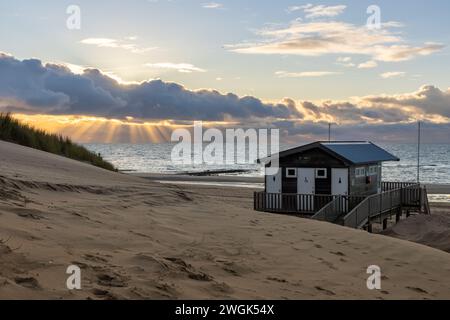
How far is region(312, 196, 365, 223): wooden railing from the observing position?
2242 cm

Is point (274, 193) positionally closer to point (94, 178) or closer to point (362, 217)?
point (362, 217)

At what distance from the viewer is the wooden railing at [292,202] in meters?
24.2

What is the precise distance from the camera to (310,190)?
25422 mm

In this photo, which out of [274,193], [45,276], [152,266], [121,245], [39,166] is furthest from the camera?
[274,193]

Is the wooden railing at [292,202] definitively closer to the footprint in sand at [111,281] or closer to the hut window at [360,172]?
the hut window at [360,172]

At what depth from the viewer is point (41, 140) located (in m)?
24.3

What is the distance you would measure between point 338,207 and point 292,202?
92.8 inches

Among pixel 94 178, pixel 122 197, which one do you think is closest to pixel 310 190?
pixel 94 178

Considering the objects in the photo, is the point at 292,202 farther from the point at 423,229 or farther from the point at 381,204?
the point at 423,229

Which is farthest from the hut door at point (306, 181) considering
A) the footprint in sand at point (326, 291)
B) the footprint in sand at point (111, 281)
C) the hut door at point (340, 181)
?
the footprint in sand at point (111, 281)

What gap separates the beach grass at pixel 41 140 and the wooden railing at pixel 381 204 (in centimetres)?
1164

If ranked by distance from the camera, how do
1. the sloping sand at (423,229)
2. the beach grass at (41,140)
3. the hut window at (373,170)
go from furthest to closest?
the hut window at (373,170) < the beach grass at (41,140) < the sloping sand at (423,229)

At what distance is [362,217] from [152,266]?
17.8 meters
